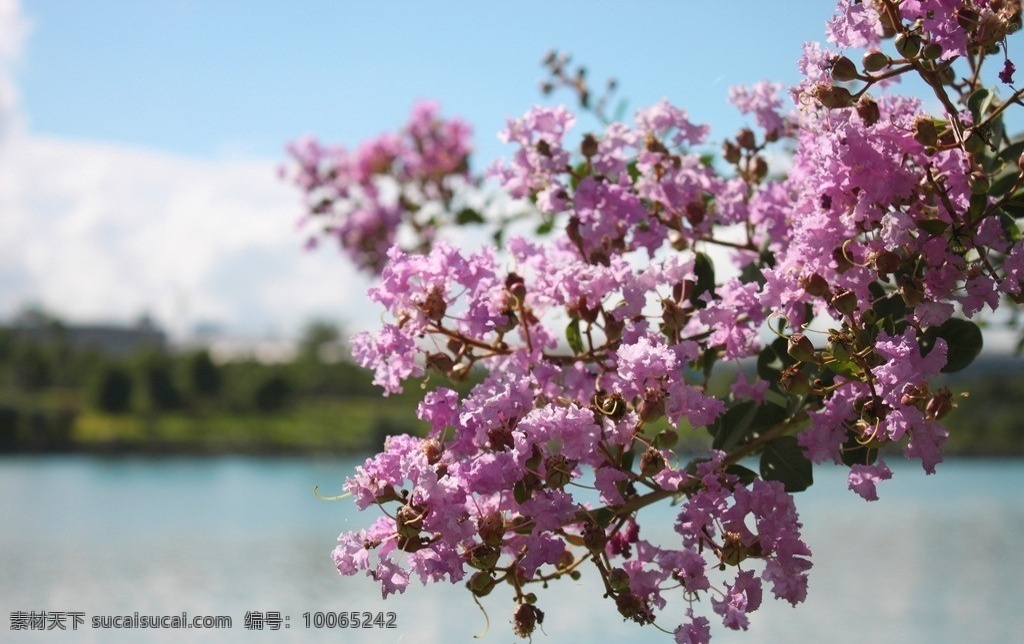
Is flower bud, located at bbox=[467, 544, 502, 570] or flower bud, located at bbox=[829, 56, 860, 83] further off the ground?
flower bud, located at bbox=[829, 56, 860, 83]

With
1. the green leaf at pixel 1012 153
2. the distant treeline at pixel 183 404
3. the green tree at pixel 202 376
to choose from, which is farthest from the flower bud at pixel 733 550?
the green tree at pixel 202 376

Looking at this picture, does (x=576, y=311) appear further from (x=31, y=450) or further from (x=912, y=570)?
(x=31, y=450)

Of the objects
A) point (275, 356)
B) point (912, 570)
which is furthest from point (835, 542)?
point (275, 356)

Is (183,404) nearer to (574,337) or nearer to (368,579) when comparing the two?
(368,579)

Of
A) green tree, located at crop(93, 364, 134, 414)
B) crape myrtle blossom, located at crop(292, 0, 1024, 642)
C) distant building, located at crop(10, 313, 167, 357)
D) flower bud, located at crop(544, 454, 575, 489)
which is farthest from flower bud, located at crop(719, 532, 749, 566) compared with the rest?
distant building, located at crop(10, 313, 167, 357)

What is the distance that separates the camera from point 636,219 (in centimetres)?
115

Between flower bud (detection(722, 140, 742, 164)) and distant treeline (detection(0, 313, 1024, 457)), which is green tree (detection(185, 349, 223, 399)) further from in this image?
flower bud (detection(722, 140, 742, 164))

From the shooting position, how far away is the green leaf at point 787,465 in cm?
99

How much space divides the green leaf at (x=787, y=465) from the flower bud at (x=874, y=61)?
343 millimetres

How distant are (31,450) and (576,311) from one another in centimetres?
3185

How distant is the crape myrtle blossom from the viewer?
873mm

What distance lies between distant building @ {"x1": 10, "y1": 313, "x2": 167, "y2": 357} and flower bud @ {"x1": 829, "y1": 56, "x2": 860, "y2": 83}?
145 ft

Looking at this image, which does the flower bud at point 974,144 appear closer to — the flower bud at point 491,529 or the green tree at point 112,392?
the flower bud at point 491,529

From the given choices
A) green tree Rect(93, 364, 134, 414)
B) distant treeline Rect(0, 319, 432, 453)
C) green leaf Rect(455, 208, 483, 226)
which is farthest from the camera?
green tree Rect(93, 364, 134, 414)
